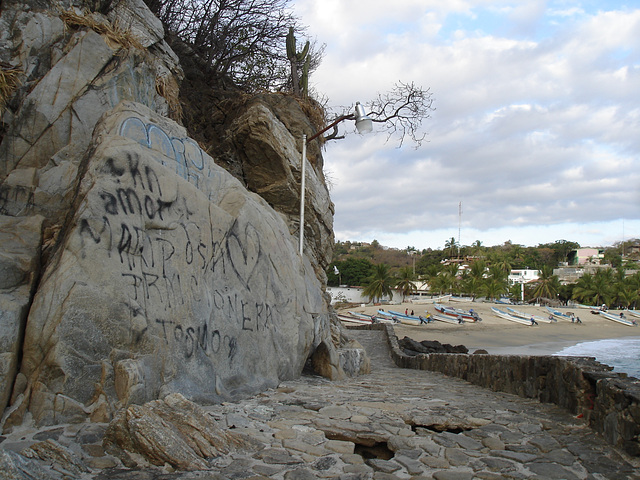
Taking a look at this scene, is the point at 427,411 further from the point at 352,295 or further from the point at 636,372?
the point at 352,295

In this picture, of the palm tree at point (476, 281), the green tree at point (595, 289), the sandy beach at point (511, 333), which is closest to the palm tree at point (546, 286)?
the green tree at point (595, 289)

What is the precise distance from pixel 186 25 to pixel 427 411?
13.4 m

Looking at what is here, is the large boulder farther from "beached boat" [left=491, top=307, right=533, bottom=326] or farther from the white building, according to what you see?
the white building

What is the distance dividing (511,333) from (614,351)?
27.1 feet

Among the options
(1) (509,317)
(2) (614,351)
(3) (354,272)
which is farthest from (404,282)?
(2) (614,351)

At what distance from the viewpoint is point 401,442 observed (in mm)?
4781

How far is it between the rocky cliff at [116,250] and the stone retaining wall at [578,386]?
331 cm

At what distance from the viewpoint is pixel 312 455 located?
4328 mm

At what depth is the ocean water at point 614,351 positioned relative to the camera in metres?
26.9

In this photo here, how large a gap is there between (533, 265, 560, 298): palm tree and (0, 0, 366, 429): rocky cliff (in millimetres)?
79575

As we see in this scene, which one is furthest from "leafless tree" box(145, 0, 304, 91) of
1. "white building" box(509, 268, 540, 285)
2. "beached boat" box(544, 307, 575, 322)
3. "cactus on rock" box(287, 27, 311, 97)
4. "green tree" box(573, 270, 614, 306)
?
"white building" box(509, 268, 540, 285)

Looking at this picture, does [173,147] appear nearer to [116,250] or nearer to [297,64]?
[116,250]

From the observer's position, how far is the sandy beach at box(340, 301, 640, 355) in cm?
3458

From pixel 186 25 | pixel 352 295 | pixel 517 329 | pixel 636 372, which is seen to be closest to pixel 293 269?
pixel 186 25
